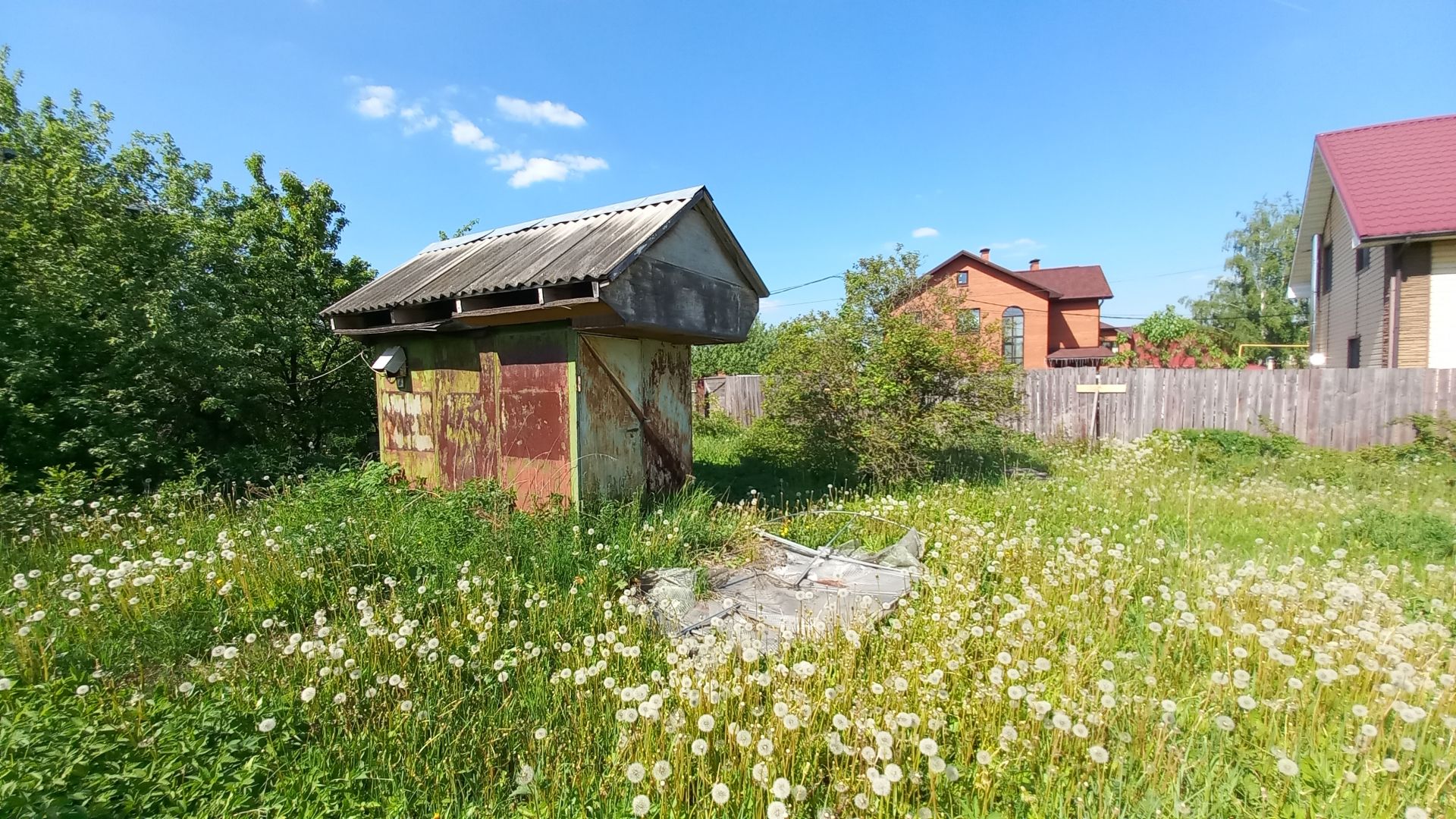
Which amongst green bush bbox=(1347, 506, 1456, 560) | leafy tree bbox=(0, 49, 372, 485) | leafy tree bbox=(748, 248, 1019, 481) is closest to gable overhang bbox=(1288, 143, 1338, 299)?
green bush bbox=(1347, 506, 1456, 560)

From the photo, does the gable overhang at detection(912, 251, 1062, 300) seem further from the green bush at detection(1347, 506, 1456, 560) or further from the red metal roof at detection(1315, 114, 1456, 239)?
the green bush at detection(1347, 506, 1456, 560)

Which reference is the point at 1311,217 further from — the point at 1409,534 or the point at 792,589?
the point at 792,589

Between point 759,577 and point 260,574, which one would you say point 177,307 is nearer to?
point 260,574

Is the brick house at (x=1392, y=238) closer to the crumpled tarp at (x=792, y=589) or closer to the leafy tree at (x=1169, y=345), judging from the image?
the leafy tree at (x=1169, y=345)

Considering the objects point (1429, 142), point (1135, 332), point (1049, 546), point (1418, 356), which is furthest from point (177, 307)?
point (1135, 332)

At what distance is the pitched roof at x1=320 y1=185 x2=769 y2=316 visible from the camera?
5250mm

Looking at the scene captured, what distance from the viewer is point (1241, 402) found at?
1127 centimetres

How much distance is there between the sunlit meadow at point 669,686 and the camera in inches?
82.8

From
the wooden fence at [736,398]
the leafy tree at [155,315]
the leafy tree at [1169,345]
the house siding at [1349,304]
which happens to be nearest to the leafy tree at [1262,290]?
the leafy tree at [1169,345]

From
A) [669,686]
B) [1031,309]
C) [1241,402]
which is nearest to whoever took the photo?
[669,686]

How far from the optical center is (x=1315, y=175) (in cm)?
1416

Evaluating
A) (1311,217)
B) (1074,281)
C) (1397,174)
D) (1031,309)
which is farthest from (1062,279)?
(1397,174)

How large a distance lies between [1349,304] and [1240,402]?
5703 mm

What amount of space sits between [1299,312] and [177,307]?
4782 cm
